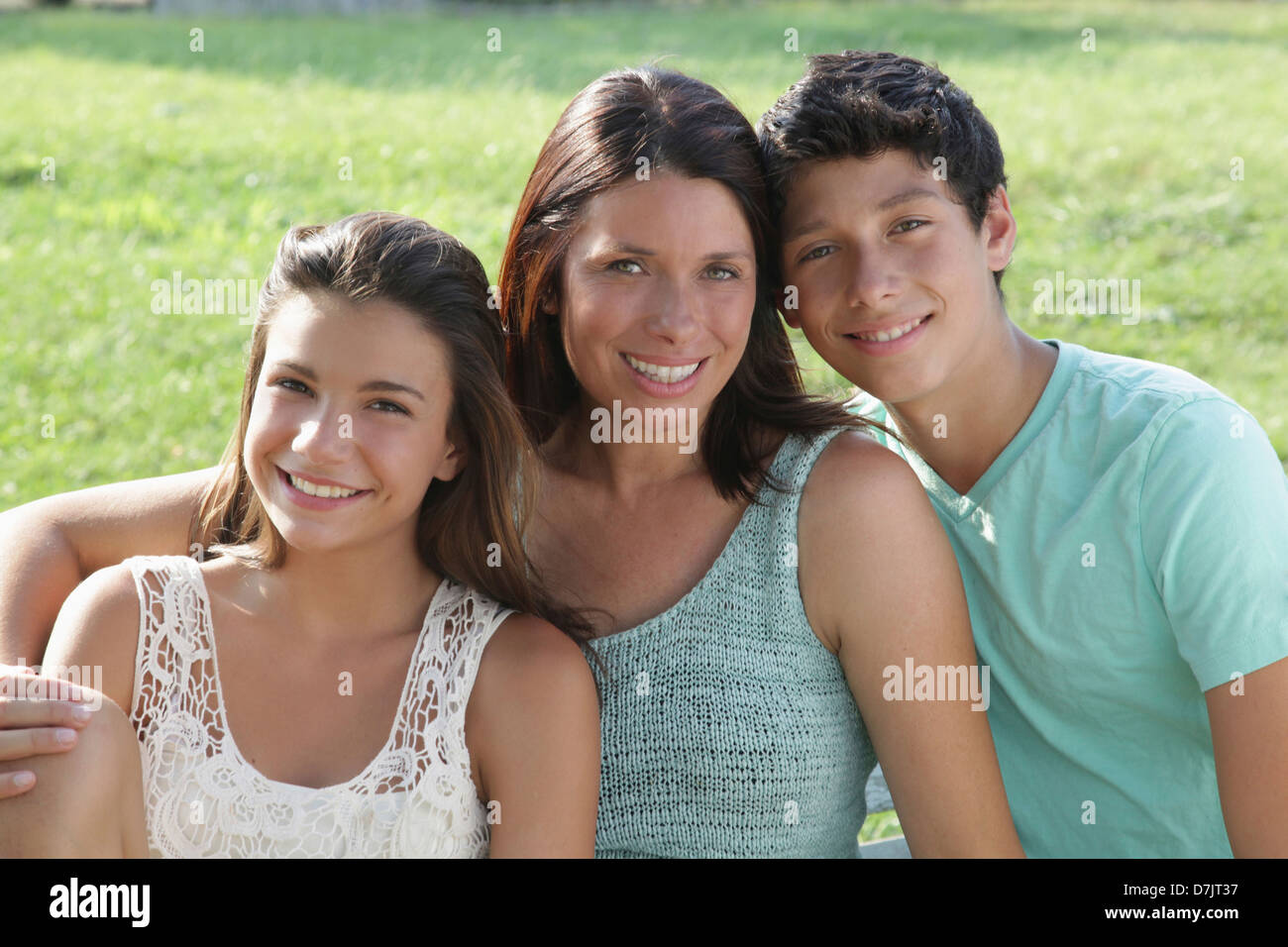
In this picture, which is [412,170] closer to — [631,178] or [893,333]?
[631,178]

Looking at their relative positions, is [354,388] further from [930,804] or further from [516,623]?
[930,804]

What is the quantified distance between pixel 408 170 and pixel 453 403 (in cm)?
585

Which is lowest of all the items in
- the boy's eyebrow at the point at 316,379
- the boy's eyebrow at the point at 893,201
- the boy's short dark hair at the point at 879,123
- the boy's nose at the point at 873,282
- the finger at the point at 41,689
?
the finger at the point at 41,689

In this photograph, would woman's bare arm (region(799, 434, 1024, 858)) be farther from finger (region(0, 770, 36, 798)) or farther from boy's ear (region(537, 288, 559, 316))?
finger (region(0, 770, 36, 798))

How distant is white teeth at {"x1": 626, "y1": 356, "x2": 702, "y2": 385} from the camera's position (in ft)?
8.46

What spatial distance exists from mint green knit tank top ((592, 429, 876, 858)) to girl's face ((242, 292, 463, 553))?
0.51m

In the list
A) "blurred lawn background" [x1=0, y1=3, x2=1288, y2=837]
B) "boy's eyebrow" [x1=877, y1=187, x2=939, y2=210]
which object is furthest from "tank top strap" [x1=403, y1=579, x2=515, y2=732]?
"blurred lawn background" [x1=0, y1=3, x2=1288, y2=837]

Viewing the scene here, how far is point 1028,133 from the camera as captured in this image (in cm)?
879

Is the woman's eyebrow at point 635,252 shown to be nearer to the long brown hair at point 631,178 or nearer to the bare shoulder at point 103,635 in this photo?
the long brown hair at point 631,178

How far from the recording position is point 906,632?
2564 mm

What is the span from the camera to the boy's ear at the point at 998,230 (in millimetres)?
2871

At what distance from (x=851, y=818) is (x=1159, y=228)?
5.67 meters

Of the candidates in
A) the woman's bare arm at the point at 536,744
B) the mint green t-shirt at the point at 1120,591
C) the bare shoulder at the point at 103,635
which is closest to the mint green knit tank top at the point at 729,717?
the woman's bare arm at the point at 536,744

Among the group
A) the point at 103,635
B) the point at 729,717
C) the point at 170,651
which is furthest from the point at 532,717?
the point at 103,635
